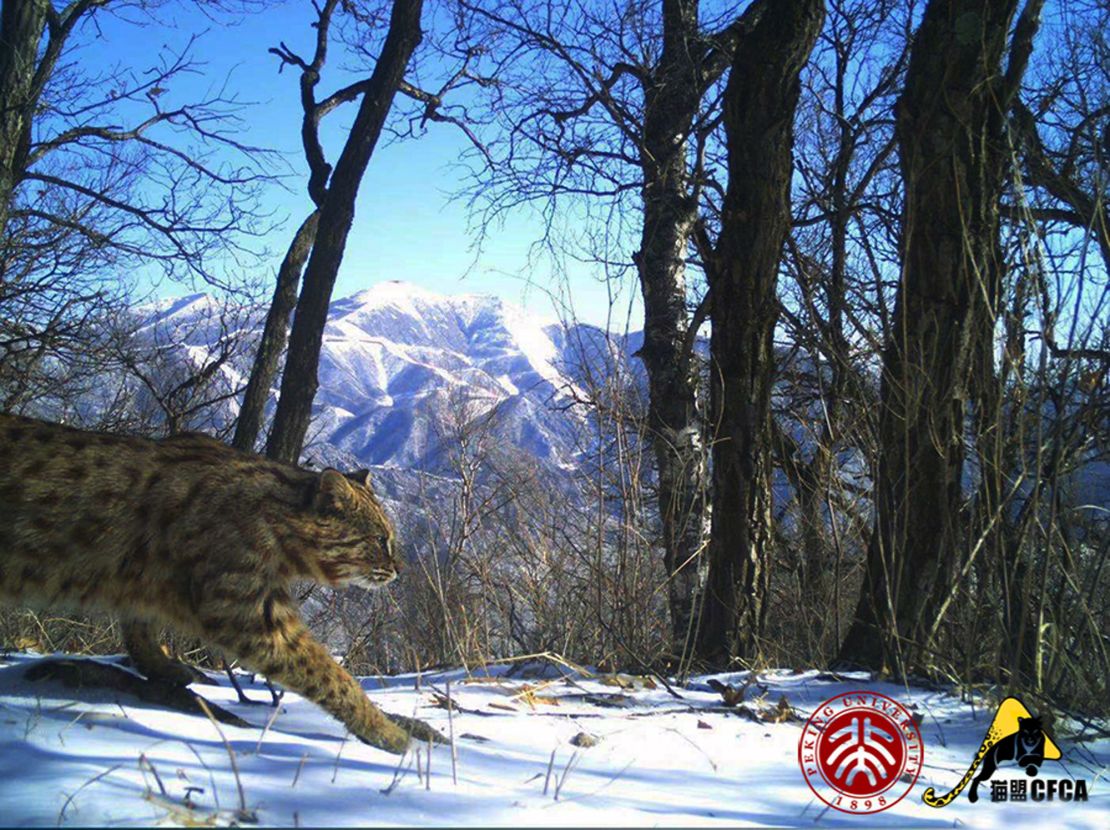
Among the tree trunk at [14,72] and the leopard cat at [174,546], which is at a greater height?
the tree trunk at [14,72]

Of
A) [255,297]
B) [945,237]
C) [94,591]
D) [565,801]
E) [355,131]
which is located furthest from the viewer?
[255,297]

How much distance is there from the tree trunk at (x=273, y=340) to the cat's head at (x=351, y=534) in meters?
7.63

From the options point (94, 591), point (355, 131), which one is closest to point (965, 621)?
point (94, 591)

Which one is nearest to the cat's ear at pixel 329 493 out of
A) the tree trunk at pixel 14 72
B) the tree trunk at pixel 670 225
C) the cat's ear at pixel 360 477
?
the cat's ear at pixel 360 477

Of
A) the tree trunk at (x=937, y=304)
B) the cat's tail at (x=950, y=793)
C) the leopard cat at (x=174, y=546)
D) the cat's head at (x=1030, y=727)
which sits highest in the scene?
the tree trunk at (x=937, y=304)

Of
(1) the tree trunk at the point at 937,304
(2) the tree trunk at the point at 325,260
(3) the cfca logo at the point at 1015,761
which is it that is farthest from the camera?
(2) the tree trunk at the point at 325,260

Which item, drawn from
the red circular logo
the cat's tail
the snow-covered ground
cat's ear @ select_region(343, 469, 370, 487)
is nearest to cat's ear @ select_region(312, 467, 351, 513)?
cat's ear @ select_region(343, 469, 370, 487)

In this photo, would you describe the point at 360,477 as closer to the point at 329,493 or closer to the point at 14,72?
the point at 329,493

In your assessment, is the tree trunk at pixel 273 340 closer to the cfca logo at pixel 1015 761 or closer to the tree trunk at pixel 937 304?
the tree trunk at pixel 937 304

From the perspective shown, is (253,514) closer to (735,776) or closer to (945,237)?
(735,776)

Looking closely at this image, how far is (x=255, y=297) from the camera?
1419cm

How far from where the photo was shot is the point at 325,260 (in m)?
9.34

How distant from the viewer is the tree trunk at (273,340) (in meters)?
11.0

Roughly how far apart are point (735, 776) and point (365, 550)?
160 centimetres
